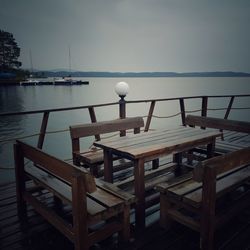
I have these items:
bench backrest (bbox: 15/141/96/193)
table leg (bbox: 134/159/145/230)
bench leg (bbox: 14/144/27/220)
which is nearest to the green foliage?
bench leg (bbox: 14/144/27/220)

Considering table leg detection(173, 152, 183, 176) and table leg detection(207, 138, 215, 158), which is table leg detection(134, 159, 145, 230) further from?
table leg detection(207, 138, 215, 158)

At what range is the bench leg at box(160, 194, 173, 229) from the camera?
97.8 inches

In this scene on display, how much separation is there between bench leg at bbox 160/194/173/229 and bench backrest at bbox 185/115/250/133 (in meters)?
1.87

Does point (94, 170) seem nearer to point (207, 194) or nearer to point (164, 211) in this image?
point (164, 211)

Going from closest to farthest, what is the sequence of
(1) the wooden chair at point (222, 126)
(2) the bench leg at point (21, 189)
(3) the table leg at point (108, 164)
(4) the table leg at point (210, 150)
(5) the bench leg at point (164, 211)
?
1. (5) the bench leg at point (164, 211)
2. (2) the bench leg at point (21, 189)
3. (3) the table leg at point (108, 164)
4. (4) the table leg at point (210, 150)
5. (1) the wooden chair at point (222, 126)

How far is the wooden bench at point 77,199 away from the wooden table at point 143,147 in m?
0.35

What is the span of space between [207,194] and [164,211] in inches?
26.9

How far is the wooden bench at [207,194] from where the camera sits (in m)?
1.92

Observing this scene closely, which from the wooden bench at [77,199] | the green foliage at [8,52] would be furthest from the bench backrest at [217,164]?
the green foliage at [8,52]

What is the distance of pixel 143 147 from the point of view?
267 cm

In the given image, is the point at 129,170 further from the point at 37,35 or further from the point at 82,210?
the point at 37,35

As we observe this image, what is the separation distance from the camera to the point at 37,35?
9056 cm

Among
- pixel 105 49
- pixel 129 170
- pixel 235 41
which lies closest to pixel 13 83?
pixel 105 49

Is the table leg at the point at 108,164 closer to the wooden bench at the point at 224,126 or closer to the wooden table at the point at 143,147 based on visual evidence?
the wooden table at the point at 143,147
